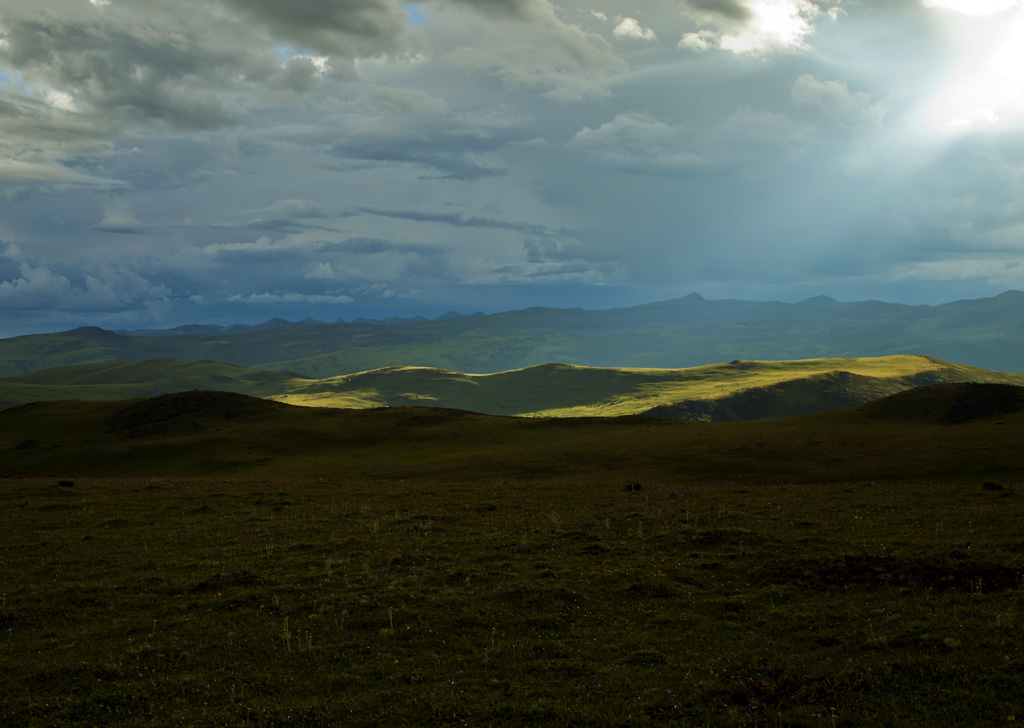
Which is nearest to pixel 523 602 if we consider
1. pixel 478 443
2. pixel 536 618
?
pixel 536 618

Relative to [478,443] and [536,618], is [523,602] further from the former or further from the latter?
[478,443]

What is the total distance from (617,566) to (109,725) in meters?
16.3

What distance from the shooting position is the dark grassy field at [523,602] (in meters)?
13.4

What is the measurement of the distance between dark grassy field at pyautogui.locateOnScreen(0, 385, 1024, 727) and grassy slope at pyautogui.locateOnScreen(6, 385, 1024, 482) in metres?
5.16

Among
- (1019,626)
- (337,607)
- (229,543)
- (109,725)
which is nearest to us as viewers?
(109,725)

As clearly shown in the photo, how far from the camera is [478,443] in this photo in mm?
77750

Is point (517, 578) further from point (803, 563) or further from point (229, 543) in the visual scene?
point (229, 543)

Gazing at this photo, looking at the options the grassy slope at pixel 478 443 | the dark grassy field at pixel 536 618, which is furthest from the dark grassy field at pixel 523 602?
the grassy slope at pixel 478 443

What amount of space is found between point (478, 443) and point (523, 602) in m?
58.2

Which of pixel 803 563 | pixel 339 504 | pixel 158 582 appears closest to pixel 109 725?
pixel 158 582

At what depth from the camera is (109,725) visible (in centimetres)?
1329

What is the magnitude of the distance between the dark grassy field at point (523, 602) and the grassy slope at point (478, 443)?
516 cm

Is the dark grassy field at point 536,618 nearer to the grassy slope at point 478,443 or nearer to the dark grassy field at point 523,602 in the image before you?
the dark grassy field at point 523,602

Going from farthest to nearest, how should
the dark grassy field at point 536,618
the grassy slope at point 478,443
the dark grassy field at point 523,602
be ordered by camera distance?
the grassy slope at point 478,443 < the dark grassy field at point 523,602 < the dark grassy field at point 536,618
